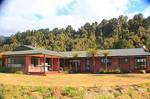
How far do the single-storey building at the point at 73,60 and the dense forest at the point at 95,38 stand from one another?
54.7ft

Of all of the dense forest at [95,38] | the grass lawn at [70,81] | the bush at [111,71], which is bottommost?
the grass lawn at [70,81]

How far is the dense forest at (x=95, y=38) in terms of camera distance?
6911cm

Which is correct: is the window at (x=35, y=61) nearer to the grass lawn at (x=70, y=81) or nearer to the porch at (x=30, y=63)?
the porch at (x=30, y=63)

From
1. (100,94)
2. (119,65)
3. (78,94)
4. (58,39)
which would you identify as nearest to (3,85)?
(78,94)

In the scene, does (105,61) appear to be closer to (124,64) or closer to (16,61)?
(124,64)

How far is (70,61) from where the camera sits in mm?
47375

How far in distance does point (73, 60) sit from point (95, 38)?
38028mm

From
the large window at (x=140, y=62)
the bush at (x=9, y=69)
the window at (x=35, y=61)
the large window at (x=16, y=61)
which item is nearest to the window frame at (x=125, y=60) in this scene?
the large window at (x=140, y=62)

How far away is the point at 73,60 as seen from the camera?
47125 mm

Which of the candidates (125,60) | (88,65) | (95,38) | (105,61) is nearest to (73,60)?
(88,65)

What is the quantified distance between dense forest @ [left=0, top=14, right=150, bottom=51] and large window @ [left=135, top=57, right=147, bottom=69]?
55.6 feet

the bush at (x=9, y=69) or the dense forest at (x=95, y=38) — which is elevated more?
the dense forest at (x=95, y=38)

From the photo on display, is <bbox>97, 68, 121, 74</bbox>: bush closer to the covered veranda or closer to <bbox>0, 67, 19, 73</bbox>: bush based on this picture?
the covered veranda

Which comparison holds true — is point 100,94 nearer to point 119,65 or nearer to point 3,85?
point 3,85
